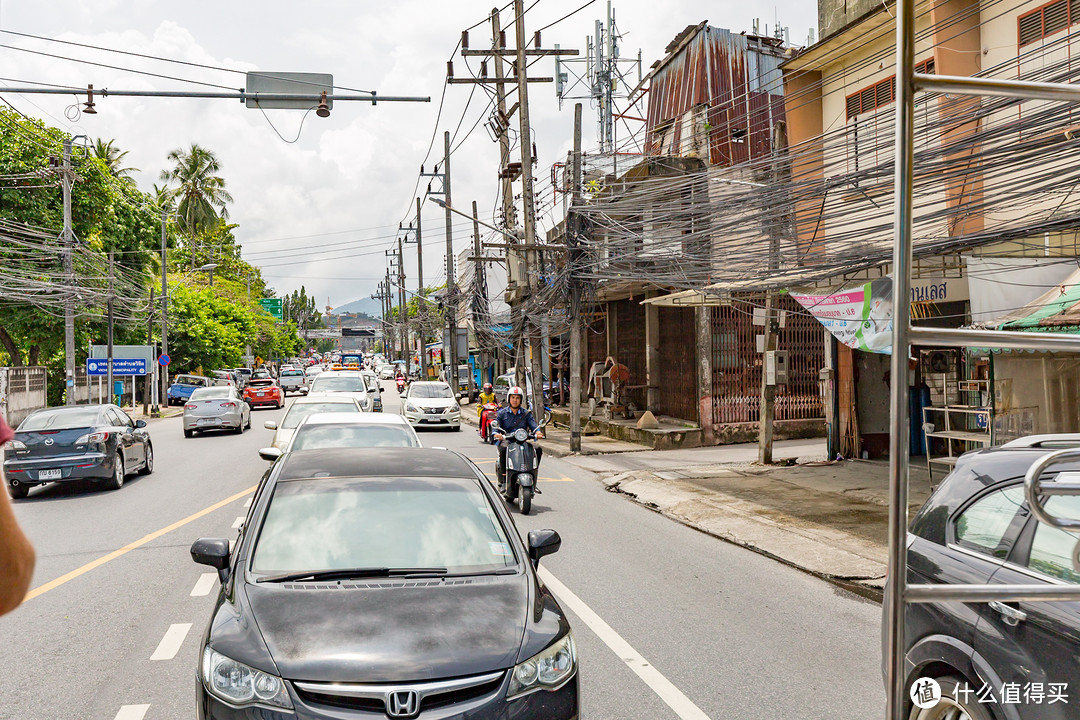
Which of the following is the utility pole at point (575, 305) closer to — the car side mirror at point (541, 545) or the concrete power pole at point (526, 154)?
the concrete power pole at point (526, 154)

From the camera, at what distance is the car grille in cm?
336

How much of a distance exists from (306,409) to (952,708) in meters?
14.8

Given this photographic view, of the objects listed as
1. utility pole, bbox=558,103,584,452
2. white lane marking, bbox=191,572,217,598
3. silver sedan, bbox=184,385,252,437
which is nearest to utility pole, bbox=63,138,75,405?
silver sedan, bbox=184,385,252,437

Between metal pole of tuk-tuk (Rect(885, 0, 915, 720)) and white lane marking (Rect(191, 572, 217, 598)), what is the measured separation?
6.71 metres

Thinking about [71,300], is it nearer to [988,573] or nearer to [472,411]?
[472,411]

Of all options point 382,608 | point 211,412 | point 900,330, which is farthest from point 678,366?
point 900,330

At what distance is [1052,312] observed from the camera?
8984 millimetres

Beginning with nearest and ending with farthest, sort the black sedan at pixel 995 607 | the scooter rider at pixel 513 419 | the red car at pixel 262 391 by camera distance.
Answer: the black sedan at pixel 995 607 → the scooter rider at pixel 513 419 → the red car at pixel 262 391

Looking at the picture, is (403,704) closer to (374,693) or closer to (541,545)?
(374,693)

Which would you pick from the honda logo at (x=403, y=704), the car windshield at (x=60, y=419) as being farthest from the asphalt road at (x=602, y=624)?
the car windshield at (x=60, y=419)

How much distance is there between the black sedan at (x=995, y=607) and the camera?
2871 mm

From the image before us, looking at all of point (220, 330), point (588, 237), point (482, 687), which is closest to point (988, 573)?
point (482, 687)

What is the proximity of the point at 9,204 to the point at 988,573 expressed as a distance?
123 ft

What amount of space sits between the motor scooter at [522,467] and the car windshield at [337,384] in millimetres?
16229
